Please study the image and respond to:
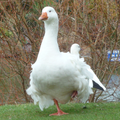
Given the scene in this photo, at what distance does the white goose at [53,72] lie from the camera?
13.6 feet

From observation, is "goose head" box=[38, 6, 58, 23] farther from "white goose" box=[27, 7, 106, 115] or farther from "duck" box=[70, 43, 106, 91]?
"duck" box=[70, 43, 106, 91]

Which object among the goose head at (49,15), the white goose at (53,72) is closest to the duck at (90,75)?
the white goose at (53,72)

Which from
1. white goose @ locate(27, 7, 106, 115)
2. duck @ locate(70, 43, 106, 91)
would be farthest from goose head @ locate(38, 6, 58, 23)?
duck @ locate(70, 43, 106, 91)

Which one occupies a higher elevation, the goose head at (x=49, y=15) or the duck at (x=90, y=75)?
the goose head at (x=49, y=15)

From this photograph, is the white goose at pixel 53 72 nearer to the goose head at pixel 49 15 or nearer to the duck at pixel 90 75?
the goose head at pixel 49 15

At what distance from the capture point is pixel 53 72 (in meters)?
4.10

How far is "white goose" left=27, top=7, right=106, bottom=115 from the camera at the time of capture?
413 centimetres

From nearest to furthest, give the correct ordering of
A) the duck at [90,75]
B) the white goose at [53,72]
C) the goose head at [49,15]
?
the white goose at [53,72], the goose head at [49,15], the duck at [90,75]

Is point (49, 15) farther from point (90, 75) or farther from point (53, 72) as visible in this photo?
point (90, 75)

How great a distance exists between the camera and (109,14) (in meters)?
6.80

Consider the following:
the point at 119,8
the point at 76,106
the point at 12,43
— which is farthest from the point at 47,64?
the point at 12,43

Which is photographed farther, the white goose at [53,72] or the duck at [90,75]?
the duck at [90,75]

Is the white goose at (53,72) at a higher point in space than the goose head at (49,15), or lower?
lower

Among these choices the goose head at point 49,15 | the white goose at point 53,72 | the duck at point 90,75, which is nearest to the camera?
the white goose at point 53,72
